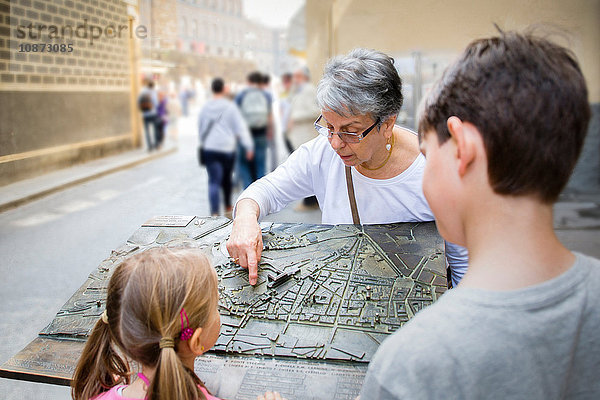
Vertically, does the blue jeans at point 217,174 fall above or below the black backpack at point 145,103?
below

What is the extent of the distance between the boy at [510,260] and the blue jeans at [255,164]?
5.61 m

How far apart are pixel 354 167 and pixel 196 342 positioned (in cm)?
123

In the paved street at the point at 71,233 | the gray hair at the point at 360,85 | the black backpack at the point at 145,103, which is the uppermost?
the gray hair at the point at 360,85

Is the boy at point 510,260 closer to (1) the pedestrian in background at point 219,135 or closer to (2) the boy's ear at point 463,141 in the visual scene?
(2) the boy's ear at point 463,141

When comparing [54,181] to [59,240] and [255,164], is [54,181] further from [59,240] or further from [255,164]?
[255,164]

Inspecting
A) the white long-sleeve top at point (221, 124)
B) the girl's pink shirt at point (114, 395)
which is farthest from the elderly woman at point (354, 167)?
the white long-sleeve top at point (221, 124)

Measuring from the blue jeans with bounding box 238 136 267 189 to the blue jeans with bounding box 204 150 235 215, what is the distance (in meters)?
0.50

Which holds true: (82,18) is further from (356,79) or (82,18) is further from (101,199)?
(356,79)

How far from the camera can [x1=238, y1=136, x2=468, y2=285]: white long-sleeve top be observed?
6.86 feet

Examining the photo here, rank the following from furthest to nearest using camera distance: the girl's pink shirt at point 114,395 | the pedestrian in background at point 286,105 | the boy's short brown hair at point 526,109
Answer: the pedestrian in background at point 286,105 → the girl's pink shirt at point 114,395 → the boy's short brown hair at point 526,109

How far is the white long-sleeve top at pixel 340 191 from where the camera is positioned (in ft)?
6.86

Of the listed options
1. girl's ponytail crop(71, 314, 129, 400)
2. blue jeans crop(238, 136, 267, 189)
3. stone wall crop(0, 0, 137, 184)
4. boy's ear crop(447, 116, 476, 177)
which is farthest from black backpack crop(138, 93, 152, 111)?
boy's ear crop(447, 116, 476, 177)

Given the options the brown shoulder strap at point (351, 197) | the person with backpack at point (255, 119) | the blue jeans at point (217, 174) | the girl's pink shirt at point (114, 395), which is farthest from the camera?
the person with backpack at point (255, 119)

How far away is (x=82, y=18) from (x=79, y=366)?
3.19 metres
